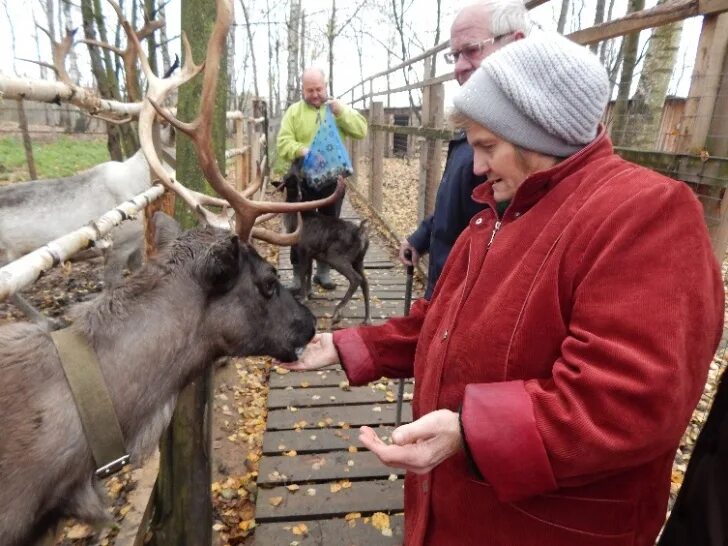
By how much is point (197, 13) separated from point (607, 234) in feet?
6.83

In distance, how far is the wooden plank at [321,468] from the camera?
3.04 meters

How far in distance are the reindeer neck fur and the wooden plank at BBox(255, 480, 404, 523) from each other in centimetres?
116

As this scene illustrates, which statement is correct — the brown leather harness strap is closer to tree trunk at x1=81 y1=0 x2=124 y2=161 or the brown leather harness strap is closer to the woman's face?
the woman's face

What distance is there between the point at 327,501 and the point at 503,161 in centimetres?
227

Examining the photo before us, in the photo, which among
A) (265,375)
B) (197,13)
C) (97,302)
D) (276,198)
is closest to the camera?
(97,302)

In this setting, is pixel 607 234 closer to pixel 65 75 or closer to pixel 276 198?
pixel 65 75

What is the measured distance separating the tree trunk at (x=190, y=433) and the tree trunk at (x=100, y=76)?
5925 millimetres

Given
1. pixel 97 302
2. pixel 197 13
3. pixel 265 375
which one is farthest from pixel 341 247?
pixel 97 302

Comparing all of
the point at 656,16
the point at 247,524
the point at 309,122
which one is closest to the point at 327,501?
the point at 247,524

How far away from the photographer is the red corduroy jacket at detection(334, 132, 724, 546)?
1016 mm

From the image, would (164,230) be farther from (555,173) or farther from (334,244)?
(334,244)

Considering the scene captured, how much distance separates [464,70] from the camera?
2139 mm

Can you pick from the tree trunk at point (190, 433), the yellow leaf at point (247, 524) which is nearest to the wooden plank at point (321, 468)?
the yellow leaf at point (247, 524)

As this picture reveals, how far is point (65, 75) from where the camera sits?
4016 millimetres
